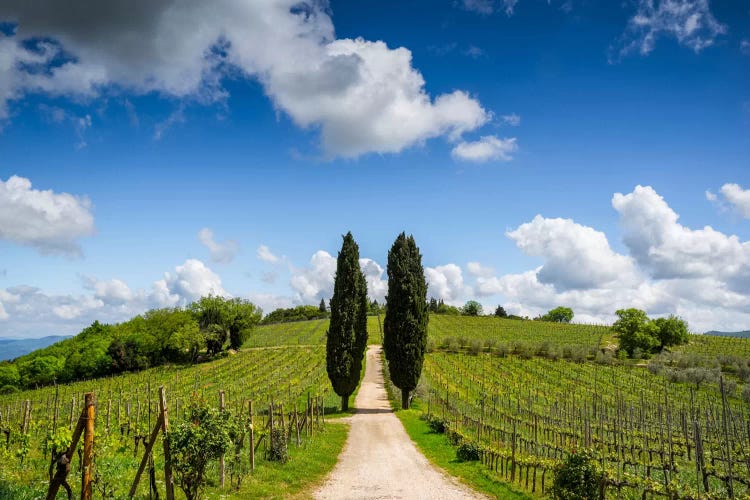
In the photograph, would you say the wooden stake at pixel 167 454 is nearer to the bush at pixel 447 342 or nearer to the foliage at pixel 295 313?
the bush at pixel 447 342

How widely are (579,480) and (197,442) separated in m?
8.70

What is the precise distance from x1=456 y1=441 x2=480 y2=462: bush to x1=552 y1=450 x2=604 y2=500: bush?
7.96m

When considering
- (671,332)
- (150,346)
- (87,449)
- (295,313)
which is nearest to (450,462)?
(87,449)

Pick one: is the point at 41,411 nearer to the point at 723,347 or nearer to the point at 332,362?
the point at 332,362

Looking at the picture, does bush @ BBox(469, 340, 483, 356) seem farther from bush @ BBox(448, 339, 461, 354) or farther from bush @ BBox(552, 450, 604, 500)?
bush @ BBox(552, 450, 604, 500)

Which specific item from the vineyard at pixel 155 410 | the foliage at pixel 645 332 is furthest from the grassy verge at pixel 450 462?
the foliage at pixel 645 332

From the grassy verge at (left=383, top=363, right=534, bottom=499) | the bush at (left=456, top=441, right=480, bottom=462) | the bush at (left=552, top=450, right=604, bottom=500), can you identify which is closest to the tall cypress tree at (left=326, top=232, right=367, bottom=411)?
the grassy verge at (left=383, top=363, right=534, bottom=499)

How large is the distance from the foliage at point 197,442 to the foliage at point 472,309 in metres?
157

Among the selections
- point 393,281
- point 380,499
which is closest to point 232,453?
point 380,499

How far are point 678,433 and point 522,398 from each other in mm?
18455

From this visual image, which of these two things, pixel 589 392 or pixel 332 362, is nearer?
pixel 332 362

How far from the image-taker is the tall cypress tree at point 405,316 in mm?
34184

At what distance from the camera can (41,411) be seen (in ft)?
139

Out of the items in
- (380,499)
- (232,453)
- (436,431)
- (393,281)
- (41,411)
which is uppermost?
(393,281)
